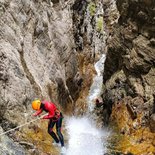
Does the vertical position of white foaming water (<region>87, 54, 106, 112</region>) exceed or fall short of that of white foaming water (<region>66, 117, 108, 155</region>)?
it falls short

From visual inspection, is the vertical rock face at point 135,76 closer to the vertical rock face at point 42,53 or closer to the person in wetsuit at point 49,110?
the vertical rock face at point 42,53

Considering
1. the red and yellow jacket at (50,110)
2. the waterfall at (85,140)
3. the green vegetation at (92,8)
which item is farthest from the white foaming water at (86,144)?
the green vegetation at (92,8)

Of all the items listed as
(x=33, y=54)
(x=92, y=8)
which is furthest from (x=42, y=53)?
(x=92, y=8)

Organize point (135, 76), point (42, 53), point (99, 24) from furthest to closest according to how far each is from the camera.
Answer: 1. point (99, 24)
2. point (42, 53)
3. point (135, 76)

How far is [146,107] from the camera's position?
25.7 meters

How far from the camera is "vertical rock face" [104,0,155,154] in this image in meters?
24.7

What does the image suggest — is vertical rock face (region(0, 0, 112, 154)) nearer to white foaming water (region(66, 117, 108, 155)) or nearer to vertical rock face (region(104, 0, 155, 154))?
white foaming water (region(66, 117, 108, 155))

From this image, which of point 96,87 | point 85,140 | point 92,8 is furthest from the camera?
point 92,8

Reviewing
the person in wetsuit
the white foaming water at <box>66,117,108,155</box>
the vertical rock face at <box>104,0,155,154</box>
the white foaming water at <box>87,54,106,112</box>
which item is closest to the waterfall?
the white foaming water at <box>66,117,108,155</box>

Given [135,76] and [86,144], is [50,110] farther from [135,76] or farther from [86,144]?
[135,76]

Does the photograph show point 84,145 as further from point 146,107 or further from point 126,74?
point 126,74

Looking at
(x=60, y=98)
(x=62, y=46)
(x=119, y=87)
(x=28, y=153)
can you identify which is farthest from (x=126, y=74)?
(x=28, y=153)

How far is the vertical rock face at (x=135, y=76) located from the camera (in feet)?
81.0

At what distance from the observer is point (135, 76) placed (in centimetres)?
2859
